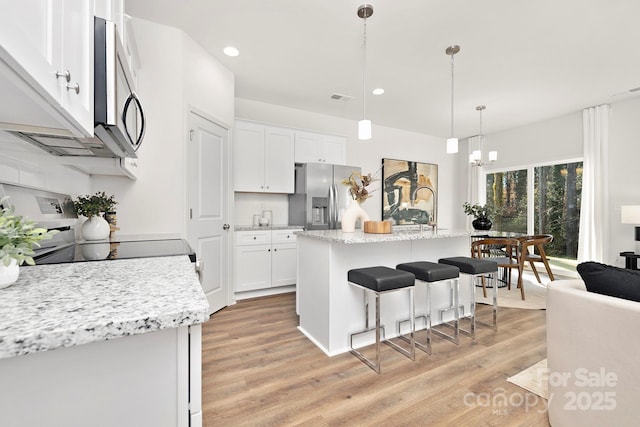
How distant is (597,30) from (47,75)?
156 inches

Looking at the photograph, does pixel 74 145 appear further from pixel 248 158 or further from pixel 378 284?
pixel 248 158

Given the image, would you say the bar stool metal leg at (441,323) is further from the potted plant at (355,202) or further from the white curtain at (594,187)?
the white curtain at (594,187)

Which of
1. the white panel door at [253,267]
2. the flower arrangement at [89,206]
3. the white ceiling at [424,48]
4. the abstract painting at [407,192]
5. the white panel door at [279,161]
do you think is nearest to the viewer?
the flower arrangement at [89,206]

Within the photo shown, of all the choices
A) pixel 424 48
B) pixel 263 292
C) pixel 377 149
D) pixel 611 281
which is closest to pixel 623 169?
pixel 377 149

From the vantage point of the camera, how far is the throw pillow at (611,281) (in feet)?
4.03

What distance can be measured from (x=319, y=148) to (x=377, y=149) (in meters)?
1.60

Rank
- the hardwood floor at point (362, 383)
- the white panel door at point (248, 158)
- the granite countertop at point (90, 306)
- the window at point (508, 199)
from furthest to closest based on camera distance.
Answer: the window at point (508, 199) < the white panel door at point (248, 158) < the hardwood floor at point (362, 383) < the granite countertop at point (90, 306)

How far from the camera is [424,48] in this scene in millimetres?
Answer: 2916

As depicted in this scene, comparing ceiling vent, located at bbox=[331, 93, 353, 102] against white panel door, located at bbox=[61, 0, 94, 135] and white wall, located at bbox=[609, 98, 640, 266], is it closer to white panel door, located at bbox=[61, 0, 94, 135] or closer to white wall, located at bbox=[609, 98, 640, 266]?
white panel door, located at bbox=[61, 0, 94, 135]

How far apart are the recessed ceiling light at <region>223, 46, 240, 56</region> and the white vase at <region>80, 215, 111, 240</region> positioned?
208 cm

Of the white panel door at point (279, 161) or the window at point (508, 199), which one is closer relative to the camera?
the white panel door at point (279, 161)

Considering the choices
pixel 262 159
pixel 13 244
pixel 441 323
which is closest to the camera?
pixel 13 244

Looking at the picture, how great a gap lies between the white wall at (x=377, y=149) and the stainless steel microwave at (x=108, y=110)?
2629 millimetres

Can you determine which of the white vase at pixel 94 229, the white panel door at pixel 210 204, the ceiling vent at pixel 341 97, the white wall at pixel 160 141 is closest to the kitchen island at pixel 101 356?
the white vase at pixel 94 229
